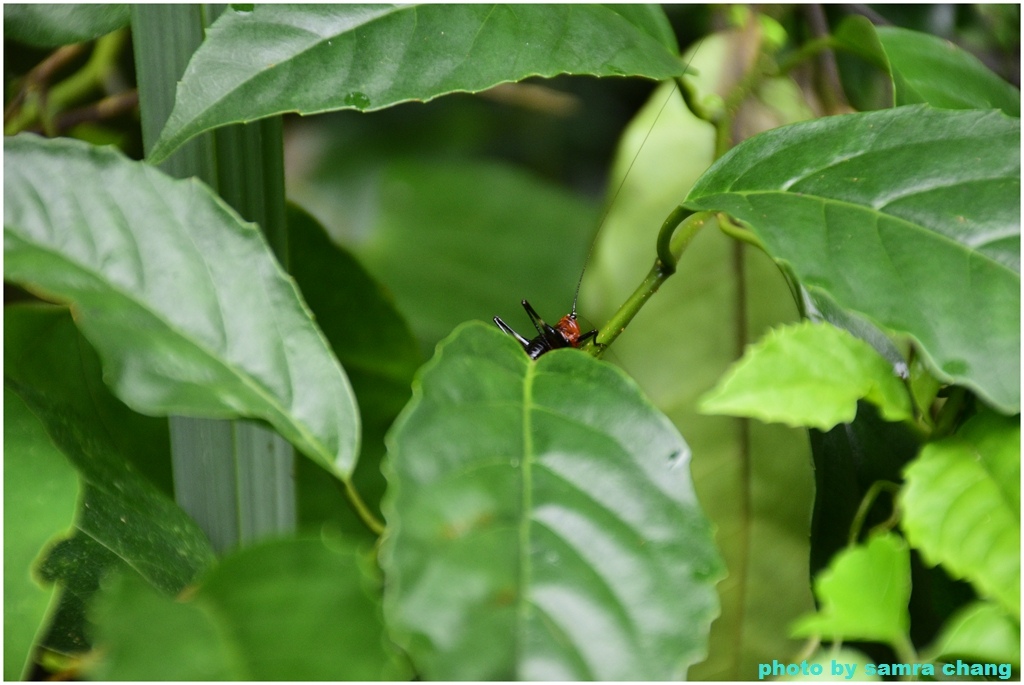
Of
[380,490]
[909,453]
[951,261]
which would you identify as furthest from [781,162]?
[380,490]

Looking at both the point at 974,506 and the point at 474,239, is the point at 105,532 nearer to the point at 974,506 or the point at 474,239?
the point at 974,506

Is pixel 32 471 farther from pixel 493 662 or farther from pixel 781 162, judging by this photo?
pixel 781 162

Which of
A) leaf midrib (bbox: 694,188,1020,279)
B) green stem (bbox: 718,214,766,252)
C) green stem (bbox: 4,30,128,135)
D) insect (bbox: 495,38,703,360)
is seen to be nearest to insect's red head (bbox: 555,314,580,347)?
insect (bbox: 495,38,703,360)

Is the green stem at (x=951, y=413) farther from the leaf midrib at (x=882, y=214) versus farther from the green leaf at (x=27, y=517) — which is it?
the green leaf at (x=27, y=517)

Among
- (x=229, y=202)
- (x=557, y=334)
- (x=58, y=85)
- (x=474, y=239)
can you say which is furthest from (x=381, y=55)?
(x=474, y=239)

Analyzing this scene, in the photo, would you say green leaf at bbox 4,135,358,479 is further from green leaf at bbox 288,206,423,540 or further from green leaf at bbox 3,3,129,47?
green leaf at bbox 288,206,423,540
